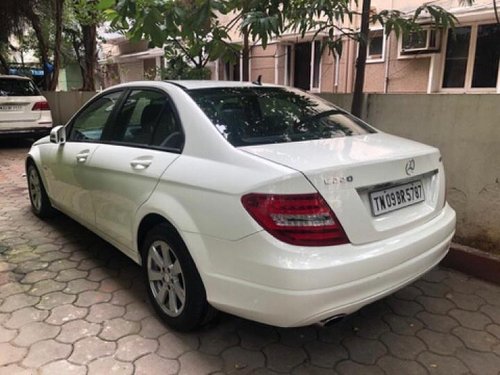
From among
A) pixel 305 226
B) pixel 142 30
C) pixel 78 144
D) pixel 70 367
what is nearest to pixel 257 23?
pixel 142 30

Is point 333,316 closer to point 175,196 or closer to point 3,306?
point 175,196

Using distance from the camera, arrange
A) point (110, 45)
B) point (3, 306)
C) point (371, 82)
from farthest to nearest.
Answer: point (110, 45)
point (371, 82)
point (3, 306)

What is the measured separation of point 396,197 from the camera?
2.31 metres

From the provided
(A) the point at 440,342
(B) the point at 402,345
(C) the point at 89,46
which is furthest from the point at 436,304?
(C) the point at 89,46

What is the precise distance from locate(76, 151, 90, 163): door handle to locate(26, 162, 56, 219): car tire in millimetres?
1236

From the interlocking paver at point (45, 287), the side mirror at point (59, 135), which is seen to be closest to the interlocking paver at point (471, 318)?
the interlocking paver at point (45, 287)

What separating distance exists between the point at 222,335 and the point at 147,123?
1.45 meters

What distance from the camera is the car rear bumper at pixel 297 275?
196 cm

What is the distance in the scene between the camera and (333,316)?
2.05 meters

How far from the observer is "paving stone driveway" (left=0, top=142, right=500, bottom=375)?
2367 millimetres

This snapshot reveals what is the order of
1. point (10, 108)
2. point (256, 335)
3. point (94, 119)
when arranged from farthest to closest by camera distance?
point (10, 108)
point (94, 119)
point (256, 335)

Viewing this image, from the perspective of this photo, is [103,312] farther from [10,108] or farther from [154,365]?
[10,108]

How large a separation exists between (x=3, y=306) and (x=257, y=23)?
2.81m

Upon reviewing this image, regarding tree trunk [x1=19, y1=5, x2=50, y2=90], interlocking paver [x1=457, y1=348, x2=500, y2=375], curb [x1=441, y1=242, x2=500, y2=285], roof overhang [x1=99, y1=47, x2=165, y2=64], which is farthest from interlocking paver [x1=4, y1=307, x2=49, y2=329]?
roof overhang [x1=99, y1=47, x2=165, y2=64]
